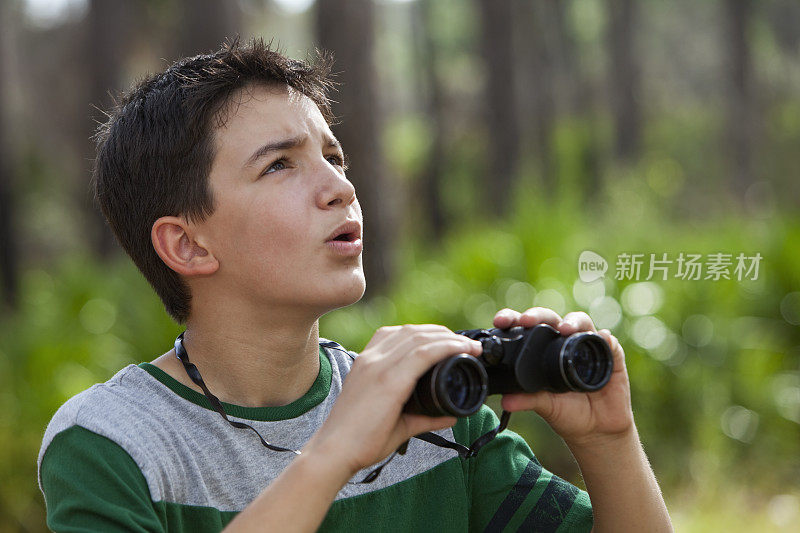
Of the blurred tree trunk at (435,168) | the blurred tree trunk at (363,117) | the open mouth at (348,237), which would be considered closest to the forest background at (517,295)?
the blurred tree trunk at (363,117)

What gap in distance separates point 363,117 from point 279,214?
577 cm

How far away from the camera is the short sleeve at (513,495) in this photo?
250cm

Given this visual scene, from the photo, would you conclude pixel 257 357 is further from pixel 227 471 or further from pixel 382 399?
pixel 382 399

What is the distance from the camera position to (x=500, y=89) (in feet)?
55.5

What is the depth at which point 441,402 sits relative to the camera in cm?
185

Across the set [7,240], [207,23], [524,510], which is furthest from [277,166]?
[7,240]

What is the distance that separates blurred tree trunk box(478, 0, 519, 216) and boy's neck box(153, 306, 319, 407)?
1401 centimetres

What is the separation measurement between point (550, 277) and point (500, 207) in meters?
9.11

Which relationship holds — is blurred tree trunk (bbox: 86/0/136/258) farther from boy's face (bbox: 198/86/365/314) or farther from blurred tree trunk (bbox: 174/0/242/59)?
boy's face (bbox: 198/86/365/314)

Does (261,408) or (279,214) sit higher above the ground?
(279,214)

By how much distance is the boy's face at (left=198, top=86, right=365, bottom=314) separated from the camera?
2.22 m

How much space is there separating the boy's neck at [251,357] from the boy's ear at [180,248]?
0.43 feet

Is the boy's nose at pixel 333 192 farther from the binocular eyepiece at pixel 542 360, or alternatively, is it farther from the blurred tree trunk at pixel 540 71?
the blurred tree trunk at pixel 540 71

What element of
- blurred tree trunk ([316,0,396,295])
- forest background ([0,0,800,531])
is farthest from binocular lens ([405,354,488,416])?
blurred tree trunk ([316,0,396,295])
